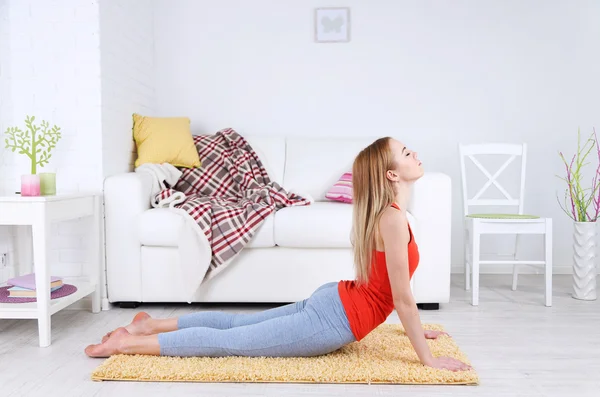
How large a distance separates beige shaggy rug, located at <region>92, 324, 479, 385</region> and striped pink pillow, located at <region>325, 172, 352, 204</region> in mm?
1274

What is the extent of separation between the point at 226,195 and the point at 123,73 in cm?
86

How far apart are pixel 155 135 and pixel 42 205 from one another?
1127 millimetres

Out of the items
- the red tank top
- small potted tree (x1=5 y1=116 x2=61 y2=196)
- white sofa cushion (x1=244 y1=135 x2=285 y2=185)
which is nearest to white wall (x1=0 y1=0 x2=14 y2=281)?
small potted tree (x1=5 y1=116 x2=61 y2=196)

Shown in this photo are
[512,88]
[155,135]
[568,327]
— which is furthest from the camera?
[512,88]

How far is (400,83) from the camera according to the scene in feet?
12.2

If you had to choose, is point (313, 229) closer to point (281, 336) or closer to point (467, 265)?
point (281, 336)

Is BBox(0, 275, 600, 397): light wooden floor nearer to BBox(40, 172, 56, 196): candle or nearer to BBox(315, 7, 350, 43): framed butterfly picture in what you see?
BBox(40, 172, 56, 196): candle

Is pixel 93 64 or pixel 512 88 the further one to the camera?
pixel 512 88

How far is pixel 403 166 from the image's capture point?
1836 mm

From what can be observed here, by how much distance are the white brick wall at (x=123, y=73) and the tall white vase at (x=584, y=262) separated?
2.44 metres

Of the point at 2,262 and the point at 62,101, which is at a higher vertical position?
the point at 62,101

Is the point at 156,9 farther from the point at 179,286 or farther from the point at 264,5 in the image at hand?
the point at 179,286

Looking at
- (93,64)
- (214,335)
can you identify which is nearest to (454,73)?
(93,64)

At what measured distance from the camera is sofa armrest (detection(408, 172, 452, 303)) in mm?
2740
